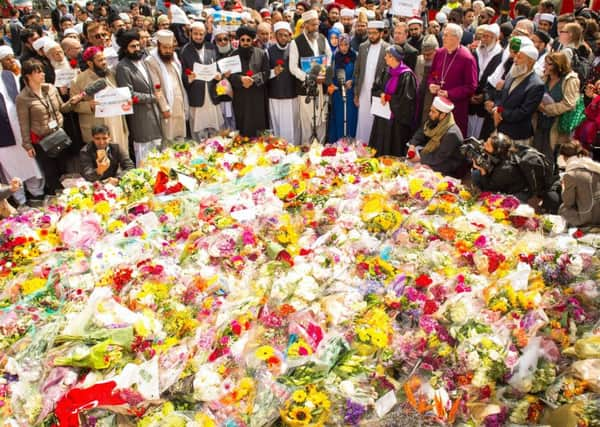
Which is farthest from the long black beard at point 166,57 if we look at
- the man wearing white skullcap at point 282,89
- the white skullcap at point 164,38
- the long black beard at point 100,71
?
the man wearing white skullcap at point 282,89

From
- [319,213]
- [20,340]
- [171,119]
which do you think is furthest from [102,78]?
[20,340]

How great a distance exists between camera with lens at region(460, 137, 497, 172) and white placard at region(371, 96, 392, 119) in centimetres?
153

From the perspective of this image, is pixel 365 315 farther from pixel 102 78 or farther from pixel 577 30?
pixel 577 30

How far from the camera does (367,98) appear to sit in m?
6.53

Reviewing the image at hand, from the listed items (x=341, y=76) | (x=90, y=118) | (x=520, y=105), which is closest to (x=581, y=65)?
(x=520, y=105)

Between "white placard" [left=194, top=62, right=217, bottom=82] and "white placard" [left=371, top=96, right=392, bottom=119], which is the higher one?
"white placard" [left=194, top=62, right=217, bottom=82]

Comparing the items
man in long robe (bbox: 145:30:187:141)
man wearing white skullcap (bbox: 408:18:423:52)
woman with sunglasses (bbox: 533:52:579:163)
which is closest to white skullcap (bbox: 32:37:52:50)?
man in long robe (bbox: 145:30:187:141)

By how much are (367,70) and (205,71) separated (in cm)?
213

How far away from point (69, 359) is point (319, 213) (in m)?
2.09

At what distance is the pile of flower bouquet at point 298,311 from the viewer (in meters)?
2.36

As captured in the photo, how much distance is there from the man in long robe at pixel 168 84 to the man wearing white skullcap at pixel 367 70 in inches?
92.6

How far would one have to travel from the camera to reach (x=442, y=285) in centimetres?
299

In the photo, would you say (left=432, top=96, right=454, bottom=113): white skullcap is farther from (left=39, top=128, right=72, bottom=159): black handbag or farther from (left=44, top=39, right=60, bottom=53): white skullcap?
(left=44, top=39, right=60, bottom=53): white skullcap

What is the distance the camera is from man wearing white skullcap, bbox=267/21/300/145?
6.41 m
